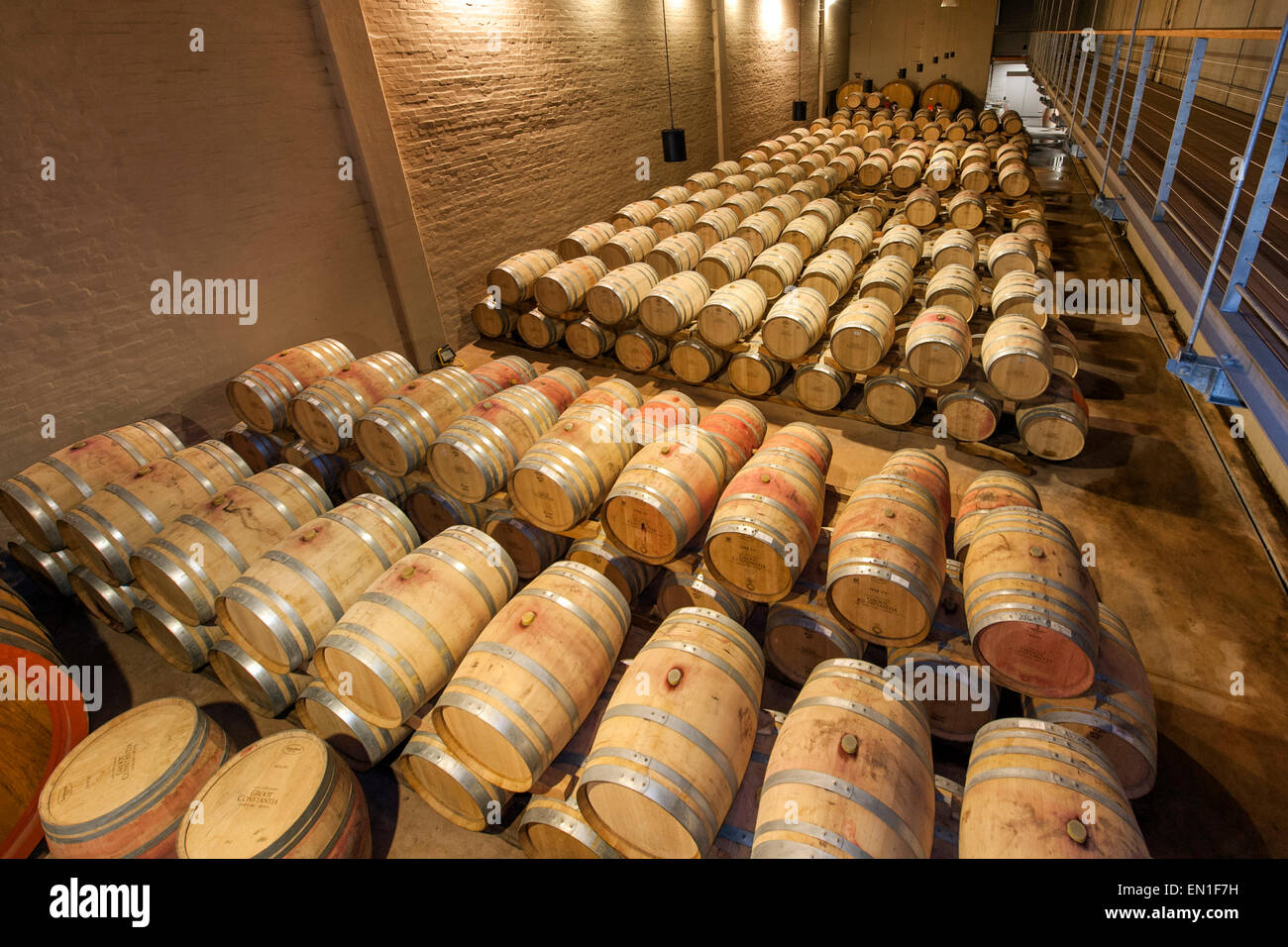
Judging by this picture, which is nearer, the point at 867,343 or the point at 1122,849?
the point at 1122,849

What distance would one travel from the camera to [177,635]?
4.15 m

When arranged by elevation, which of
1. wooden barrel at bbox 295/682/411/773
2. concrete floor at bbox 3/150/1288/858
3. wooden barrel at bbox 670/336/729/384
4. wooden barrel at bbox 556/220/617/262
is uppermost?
wooden barrel at bbox 556/220/617/262

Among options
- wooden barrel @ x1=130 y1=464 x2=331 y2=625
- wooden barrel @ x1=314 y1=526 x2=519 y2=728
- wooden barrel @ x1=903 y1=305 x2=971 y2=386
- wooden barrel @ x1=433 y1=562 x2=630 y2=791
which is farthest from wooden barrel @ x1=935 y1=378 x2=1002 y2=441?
wooden barrel @ x1=130 y1=464 x2=331 y2=625

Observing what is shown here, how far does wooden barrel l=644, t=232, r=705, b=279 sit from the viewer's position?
8.32m

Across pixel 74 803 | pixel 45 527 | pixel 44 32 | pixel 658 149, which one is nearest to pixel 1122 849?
pixel 74 803

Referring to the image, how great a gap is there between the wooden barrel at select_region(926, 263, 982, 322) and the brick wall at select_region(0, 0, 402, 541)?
6.92 m

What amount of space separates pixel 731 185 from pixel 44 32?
9.30m

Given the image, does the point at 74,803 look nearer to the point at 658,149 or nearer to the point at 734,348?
the point at 734,348

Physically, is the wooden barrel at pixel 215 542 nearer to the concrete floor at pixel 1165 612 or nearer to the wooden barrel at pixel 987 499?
the concrete floor at pixel 1165 612

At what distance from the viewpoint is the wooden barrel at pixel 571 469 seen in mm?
4121

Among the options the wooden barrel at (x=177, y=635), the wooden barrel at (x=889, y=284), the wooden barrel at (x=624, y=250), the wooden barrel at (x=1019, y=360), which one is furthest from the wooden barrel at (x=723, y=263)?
the wooden barrel at (x=177, y=635)

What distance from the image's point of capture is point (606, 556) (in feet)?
13.7

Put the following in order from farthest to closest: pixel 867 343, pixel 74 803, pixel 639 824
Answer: pixel 867 343 < pixel 74 803 < pixel 639 824

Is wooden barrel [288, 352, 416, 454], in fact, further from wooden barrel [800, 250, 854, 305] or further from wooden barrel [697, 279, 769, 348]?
wooden barrel [800, 250, 854, 305]
